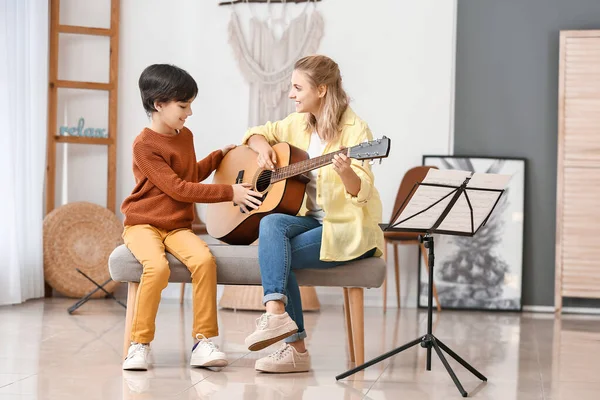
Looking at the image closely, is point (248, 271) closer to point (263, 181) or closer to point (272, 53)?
point (263, 181)

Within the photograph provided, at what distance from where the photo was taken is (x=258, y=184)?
10.7 ft

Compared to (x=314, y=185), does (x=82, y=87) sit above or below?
above

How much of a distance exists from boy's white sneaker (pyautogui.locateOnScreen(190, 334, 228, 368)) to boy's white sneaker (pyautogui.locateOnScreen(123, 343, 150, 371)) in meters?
0.18

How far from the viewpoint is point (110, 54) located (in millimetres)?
5617

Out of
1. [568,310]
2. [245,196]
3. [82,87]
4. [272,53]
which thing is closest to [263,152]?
[245,196]

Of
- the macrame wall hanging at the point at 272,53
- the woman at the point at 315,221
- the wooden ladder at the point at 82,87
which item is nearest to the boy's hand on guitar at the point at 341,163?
the woman at the point at 315,221

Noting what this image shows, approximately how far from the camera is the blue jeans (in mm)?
2960

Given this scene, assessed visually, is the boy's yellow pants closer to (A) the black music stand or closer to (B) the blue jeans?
(B) the blue jeans

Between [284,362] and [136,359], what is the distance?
511 millimetres

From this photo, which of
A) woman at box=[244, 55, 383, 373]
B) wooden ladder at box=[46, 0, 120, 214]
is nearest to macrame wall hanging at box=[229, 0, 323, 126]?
wooden ladder at box=[46, 0, 120, 214]

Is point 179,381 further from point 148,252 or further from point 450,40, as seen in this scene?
point 450,40

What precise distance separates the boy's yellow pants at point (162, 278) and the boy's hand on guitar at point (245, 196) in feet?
0.72

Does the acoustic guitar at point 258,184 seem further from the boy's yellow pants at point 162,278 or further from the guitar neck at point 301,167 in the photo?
the boy's yellow pants at point 162,278

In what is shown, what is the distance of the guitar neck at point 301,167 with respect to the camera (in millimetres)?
2916
